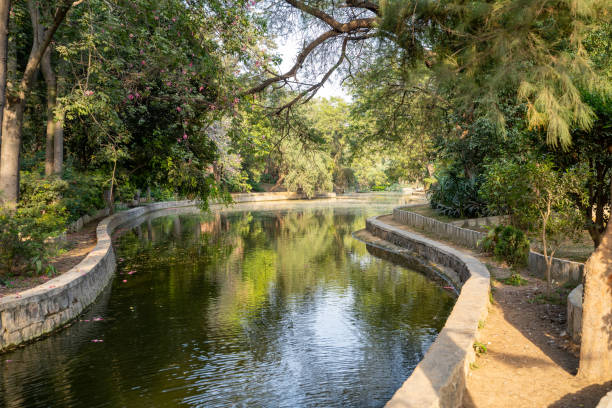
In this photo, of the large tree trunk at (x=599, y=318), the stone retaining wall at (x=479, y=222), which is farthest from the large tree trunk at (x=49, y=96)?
the large tree trunk at (x=599, y=318)

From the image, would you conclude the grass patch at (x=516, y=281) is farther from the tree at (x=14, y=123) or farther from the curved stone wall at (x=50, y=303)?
the tree at (x=14, y=123)

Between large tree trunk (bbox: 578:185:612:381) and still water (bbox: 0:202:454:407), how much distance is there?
2477 millimetres

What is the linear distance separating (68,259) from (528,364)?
11.0m

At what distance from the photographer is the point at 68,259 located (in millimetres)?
12469

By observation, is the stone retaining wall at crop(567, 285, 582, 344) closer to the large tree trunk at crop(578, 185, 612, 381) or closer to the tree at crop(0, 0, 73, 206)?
the large tree trunk at crop(578, 185, 612, 381)

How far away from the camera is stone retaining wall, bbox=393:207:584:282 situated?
9235mm

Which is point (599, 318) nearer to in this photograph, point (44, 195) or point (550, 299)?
point (550, 299)

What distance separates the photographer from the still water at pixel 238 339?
21.5ft

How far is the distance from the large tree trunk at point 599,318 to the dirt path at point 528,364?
0.54 ft

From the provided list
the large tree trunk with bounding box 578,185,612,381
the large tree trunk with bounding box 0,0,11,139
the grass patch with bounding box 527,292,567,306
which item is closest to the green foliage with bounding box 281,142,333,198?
the large tree trunk with bounding box 0,0,11,139

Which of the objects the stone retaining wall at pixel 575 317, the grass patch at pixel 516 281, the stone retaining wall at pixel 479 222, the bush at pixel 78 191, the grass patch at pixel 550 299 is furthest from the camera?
the bush at pixel 78 191

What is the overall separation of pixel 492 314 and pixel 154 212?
32535 millimetres

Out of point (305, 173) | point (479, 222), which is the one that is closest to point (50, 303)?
point (479, 222)

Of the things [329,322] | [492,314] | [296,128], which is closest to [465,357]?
[492,314]
